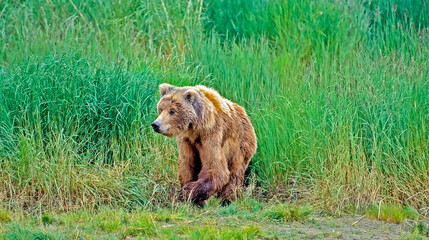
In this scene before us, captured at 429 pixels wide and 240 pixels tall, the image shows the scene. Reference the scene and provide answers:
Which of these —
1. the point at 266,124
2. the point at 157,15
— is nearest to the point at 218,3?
the point at 157,15

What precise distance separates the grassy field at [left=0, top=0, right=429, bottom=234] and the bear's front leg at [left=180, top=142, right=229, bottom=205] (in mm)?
319

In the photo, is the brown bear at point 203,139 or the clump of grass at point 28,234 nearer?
the clump of grass at point 28,234

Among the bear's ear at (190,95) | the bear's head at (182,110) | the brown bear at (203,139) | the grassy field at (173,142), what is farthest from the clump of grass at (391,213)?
the bear's ear at (190,95)

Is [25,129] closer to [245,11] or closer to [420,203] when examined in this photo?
[420,203]

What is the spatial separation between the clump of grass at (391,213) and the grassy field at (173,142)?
0.12 metres

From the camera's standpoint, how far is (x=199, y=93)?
5922mm

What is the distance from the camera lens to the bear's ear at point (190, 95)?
18.9 ft

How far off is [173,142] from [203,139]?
1.06 m

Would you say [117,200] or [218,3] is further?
[218,3]

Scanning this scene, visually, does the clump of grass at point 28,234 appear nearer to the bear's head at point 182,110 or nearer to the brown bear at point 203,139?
the brown bear at point 203,139

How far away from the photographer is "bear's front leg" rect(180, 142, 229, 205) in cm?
577

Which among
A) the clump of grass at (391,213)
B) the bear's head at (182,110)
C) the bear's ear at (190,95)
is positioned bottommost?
the clump of grass at (391,213)

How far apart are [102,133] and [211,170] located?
1.39 metres

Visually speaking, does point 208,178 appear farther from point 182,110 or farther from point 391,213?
point 391,213
